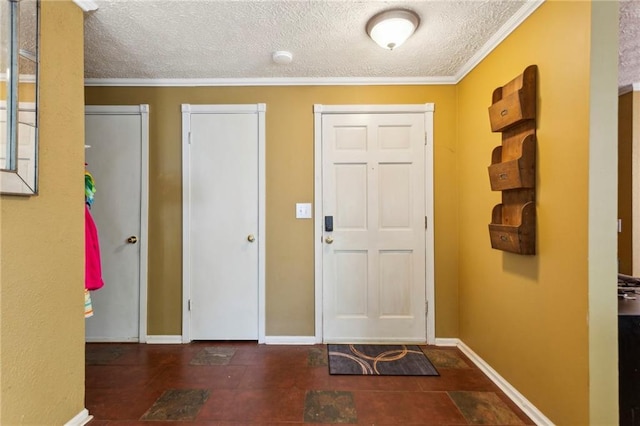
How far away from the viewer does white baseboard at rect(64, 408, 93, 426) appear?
4.82 feet

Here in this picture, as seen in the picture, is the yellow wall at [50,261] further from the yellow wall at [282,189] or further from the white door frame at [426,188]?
the white door frame at [426,188]

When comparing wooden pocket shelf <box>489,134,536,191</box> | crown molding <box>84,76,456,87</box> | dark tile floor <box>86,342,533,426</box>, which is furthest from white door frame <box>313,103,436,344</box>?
wooden pocket shelf <box>489,134,536,191</box>

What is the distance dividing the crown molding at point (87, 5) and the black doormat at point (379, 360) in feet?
8.69

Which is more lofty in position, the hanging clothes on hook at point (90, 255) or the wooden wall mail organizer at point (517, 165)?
the wooden wall mail organizer at point (517, 165)

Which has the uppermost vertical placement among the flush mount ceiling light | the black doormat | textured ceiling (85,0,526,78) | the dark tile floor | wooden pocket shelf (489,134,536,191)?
textured ceiling (85,0,526,78)

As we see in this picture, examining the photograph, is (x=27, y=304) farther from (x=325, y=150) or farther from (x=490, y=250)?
(x=490, y=250)

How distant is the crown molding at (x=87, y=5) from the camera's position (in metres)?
1.52

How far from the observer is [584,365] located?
1273 mm

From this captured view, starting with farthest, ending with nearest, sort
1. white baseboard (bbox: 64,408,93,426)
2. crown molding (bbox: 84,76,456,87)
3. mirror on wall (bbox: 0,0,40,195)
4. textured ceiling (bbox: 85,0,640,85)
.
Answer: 1. crown molding (bbox: 84,76,456,87)
2. textured ceiling (bbox: 85,0,640,85)
3. white baseboard (bbox: 64,408,93,426)
4. mirror on wall (bbox: 0,0,40,195)

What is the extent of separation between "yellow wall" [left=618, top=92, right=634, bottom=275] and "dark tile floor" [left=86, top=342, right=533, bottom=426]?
177 cm

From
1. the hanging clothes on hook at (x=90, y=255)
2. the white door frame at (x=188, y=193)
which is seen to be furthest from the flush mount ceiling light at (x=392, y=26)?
the hanging clothes on hook at (x=90, y=255)

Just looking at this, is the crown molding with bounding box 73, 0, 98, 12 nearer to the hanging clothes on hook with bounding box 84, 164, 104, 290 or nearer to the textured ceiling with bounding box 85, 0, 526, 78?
the textured ceiling with bounding box 85, 0, 526, 78

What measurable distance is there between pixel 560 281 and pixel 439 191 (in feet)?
3.92

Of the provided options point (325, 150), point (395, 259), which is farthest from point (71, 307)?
point (395, 259)
